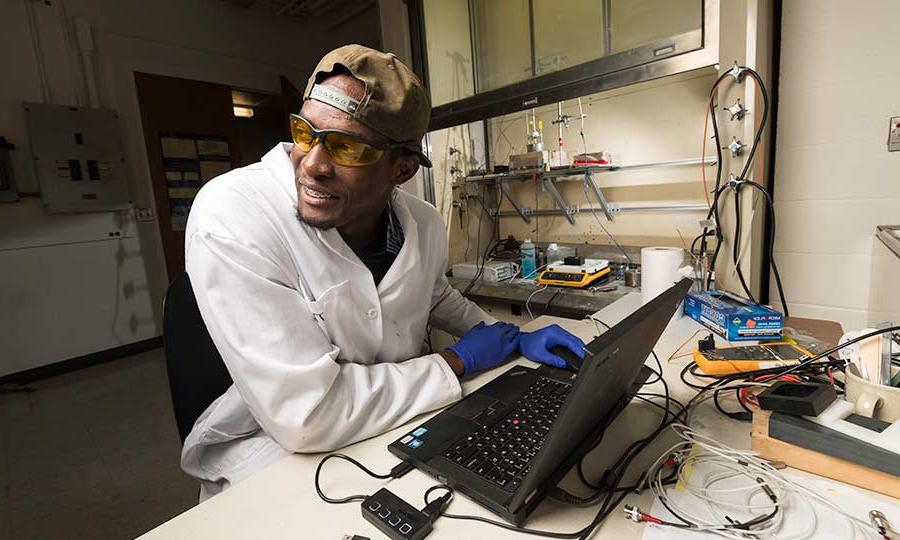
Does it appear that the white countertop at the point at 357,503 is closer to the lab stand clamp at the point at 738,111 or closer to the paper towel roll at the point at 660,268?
the paper towel roll at the point at 660,268

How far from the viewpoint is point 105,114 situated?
3.17 m

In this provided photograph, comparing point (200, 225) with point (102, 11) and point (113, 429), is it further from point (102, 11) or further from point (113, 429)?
point (102, 11)

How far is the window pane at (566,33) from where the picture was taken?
1980mm

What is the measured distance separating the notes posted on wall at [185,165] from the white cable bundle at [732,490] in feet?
13.6

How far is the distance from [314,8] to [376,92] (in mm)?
4072

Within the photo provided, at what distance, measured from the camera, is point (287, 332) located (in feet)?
2.47

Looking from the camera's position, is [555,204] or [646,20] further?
[555,204]

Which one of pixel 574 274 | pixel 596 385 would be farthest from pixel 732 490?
pixel 574 274

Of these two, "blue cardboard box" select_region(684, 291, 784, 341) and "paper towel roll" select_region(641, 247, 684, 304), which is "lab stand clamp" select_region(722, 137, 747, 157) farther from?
"blue cardboard box" select_region(684, 291, 784, 341)

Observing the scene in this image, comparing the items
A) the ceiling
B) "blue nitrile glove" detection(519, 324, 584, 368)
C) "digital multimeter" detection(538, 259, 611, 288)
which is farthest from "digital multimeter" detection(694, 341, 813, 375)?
the ceiling

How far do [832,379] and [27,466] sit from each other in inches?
123

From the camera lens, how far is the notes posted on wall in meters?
3.56

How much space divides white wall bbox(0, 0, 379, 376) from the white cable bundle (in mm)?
4053

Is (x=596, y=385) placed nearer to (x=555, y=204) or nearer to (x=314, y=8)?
(x=555, y=204)
